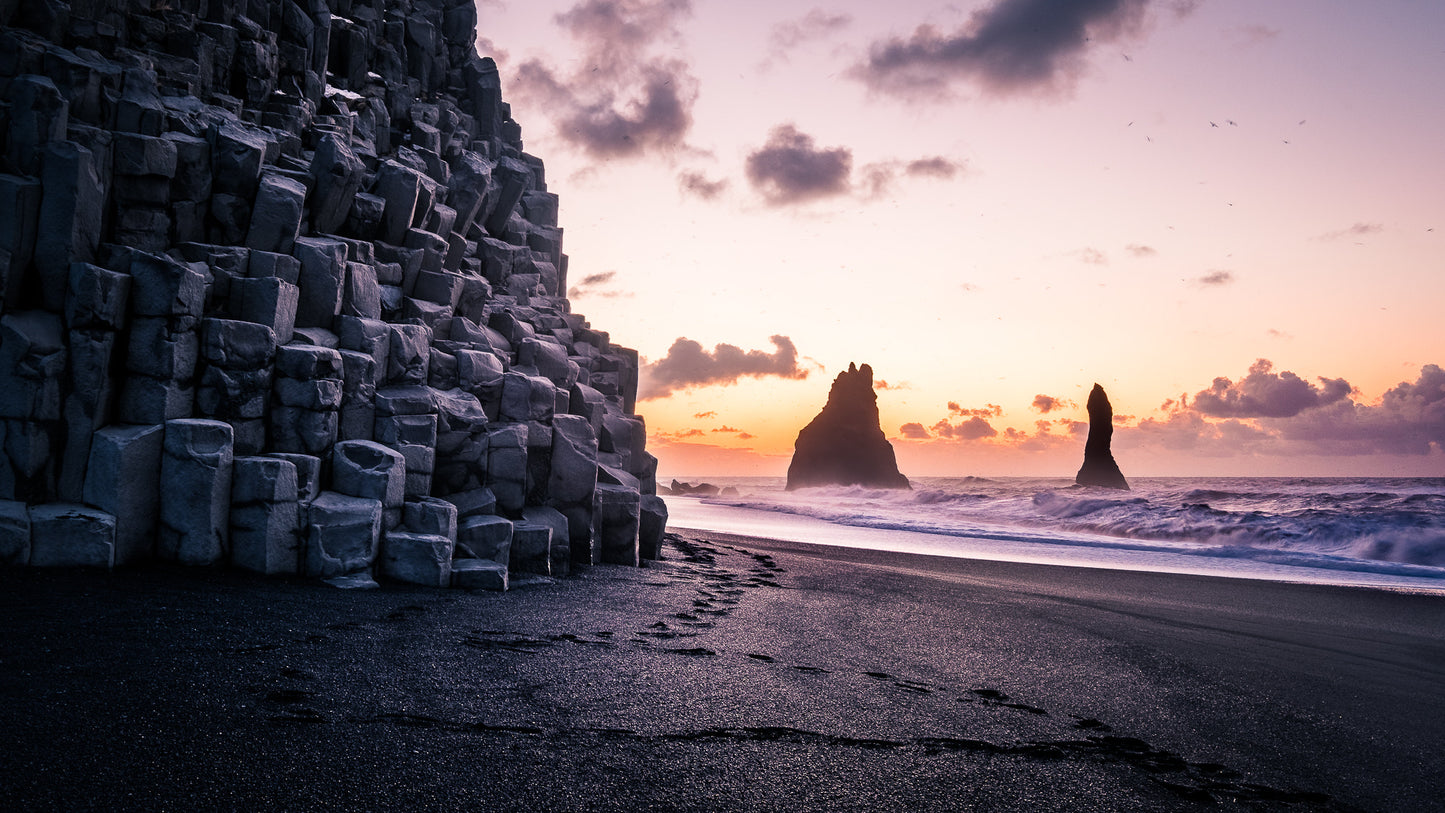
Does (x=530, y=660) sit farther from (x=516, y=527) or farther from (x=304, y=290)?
(x=304, y=290)

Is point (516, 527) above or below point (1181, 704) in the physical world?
above

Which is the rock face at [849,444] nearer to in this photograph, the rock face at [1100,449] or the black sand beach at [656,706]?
the rock face at [1100,449]

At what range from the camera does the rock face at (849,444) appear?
6544 centimetres

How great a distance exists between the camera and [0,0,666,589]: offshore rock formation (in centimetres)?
644

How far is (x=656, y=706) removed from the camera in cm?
416

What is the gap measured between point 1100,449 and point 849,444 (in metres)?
21.8

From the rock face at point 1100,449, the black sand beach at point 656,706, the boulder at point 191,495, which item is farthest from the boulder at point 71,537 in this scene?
the rock face at point 1100,449

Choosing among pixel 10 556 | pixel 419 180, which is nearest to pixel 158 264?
pixel 10 556

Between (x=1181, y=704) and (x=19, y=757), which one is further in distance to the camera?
(x=1181, y=704)

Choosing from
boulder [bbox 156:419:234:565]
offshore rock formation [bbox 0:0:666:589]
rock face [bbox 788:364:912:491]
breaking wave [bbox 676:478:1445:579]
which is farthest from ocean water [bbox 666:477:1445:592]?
rock face [bbox 788:364:912:491]

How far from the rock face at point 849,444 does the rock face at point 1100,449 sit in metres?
18.9

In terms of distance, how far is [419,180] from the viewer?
403 inches

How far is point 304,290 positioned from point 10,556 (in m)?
3.61

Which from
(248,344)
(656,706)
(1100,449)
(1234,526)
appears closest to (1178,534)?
(1234,526)
